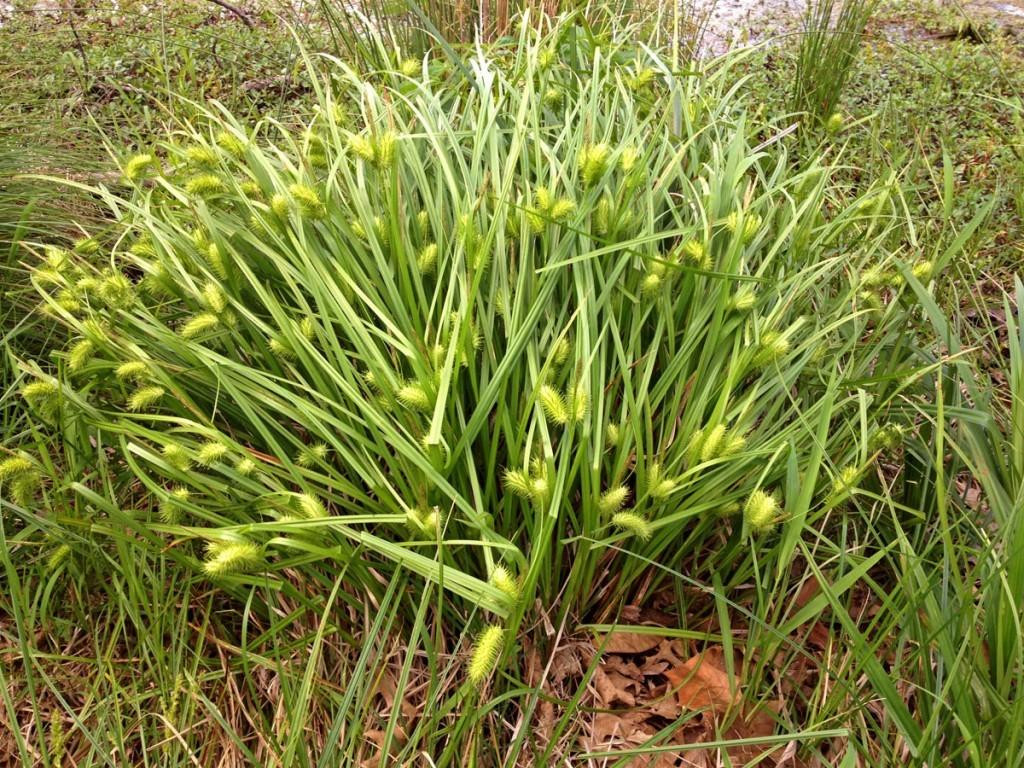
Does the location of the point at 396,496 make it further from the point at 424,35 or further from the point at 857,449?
the point at 424,35

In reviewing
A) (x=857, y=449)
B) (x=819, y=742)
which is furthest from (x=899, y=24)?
(x=819, y=742)

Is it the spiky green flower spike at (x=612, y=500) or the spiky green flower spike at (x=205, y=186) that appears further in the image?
the spiky green flower spike at (x=205, y=186)

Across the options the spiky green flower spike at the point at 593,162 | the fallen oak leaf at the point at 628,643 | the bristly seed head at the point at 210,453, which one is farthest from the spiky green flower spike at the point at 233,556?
the spiky green flower spike at the point at 593,162

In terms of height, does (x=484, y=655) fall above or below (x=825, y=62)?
below

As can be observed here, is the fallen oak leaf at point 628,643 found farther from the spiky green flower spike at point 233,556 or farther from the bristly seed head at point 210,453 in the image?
the bristly seed head at point 210,453

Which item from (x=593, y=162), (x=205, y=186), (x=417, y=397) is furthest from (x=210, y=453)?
(x=593, y=162)

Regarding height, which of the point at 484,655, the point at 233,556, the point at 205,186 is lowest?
the point at 484,655

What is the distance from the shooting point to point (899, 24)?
203 inches

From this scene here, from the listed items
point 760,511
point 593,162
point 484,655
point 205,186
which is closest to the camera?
point 484,655

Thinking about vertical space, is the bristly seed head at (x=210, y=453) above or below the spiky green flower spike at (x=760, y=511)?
above

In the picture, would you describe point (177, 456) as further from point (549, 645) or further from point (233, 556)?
point (549, 645)

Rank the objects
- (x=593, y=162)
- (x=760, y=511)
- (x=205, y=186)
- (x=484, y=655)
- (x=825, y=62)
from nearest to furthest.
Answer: (x=484, y=655) < (x=760, y=511) < (x=593, y=162) < (x=205, y=186) < (x=825, y=62)

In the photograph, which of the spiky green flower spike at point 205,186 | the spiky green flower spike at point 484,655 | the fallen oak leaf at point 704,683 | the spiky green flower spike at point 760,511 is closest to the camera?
the spiky green flower spike at point 484,655

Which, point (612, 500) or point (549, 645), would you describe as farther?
point (549, 645)
